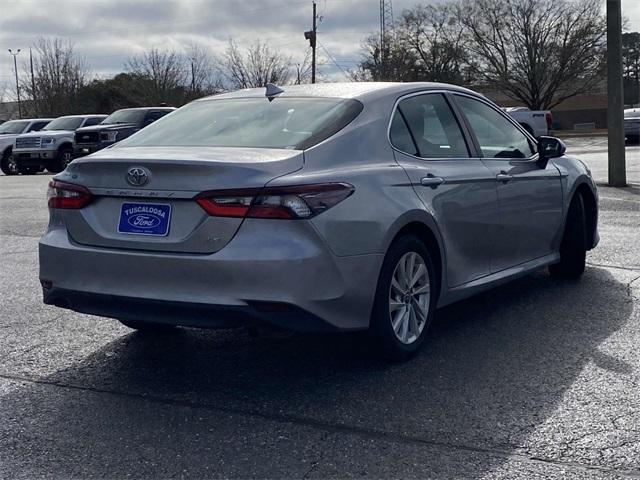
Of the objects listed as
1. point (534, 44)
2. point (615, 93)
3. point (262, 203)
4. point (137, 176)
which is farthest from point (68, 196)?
point (534, 44)

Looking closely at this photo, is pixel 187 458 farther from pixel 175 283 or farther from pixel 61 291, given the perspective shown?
pixel 61 291

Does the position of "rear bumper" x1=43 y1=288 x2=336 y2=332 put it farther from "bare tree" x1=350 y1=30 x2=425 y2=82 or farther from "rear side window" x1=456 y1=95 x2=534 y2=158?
"bare tree" x1=350 y1=30 x2=425 y2=82

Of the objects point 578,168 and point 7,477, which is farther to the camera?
point 578,168

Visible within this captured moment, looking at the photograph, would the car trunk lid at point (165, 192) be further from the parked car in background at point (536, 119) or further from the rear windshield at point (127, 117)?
the parked car in background at point (536, 119)

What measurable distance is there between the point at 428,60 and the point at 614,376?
5327 centimetres

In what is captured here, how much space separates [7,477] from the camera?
3.79 m

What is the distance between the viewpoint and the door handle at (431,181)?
545 centimetres

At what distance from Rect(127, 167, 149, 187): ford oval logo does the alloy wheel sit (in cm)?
143

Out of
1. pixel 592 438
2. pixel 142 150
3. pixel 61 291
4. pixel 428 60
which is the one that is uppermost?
pixel 428 60

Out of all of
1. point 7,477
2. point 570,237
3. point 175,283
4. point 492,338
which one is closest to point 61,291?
point 175,283

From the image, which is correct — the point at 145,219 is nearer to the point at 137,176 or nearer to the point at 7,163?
the point at 137,176

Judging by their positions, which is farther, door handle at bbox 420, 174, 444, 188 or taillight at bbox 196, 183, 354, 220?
door handle at bbox 420, 174, 444, 188

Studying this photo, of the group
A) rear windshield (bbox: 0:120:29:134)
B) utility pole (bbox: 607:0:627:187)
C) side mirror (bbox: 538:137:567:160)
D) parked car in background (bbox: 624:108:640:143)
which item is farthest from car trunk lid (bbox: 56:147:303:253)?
parked car in background (bbox: 624:108:640:143)

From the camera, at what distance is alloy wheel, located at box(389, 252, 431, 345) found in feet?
17.0
